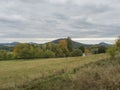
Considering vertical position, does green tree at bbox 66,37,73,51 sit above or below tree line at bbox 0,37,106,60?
above

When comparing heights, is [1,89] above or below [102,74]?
below

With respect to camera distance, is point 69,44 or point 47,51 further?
point 69,44

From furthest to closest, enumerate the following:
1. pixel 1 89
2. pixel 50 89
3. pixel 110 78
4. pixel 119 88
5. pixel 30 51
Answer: pixel 30 51 < pixel 1 89 < pixel 50 89 < pixel 110 78 < pixel 119 88

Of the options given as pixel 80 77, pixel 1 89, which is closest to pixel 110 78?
pixel 80 77

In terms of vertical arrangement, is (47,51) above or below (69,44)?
below

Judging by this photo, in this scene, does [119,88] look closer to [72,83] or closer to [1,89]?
[72,83]

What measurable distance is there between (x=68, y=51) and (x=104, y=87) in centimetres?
7986

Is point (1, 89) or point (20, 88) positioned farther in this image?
point (1, 89)

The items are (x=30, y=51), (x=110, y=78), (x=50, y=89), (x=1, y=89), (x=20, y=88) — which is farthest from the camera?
(x=30, y=51)

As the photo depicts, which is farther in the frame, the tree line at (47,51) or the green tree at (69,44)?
the green tree at (69,44)

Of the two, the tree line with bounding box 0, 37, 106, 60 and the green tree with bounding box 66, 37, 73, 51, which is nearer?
the tree line with bounding box 0, 37, 106, 60

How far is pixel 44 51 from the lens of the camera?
3413 inches

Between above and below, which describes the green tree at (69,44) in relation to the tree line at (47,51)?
above

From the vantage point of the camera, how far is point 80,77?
847cm
